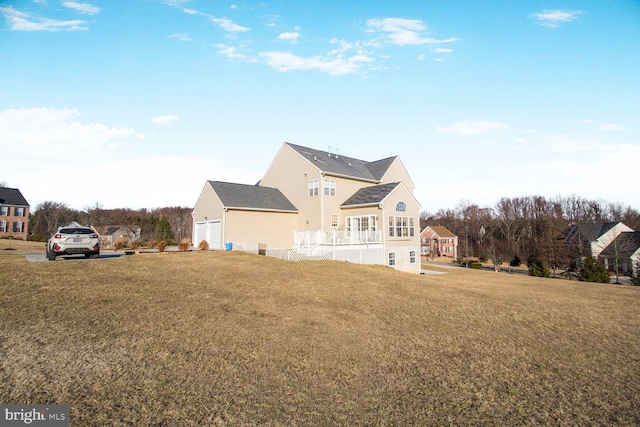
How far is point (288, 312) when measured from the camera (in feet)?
31.6

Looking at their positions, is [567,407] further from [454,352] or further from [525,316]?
[525,316]

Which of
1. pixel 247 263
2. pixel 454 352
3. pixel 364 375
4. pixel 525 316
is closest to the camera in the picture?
pixel 364 375

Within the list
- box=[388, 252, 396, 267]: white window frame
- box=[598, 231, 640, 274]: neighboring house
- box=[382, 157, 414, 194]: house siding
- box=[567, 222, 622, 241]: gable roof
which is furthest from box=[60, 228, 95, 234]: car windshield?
box=[567, 222, 622, 241]: gable roof

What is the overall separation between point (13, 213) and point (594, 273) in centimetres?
7531

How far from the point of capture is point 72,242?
49.7 ft

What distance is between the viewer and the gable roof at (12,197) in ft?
163

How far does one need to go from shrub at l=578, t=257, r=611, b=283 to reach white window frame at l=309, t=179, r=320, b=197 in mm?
26371

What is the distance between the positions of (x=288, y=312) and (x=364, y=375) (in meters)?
3.93

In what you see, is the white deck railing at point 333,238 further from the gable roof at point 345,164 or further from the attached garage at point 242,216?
the gable roof at point 345,164

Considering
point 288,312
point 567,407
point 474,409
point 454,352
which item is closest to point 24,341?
point 288,312

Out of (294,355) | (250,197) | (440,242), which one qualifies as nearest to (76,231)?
(250,197)

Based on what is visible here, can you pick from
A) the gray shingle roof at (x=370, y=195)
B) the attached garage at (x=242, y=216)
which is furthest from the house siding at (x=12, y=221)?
the gray shingle roof at (x=370, y=195)

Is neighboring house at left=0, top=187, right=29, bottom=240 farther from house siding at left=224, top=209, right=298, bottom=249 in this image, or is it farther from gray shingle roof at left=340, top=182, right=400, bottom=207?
gray shingle roof at left=340, top=182, right=400, bottom=207

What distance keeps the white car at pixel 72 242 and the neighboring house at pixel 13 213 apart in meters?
45.7
